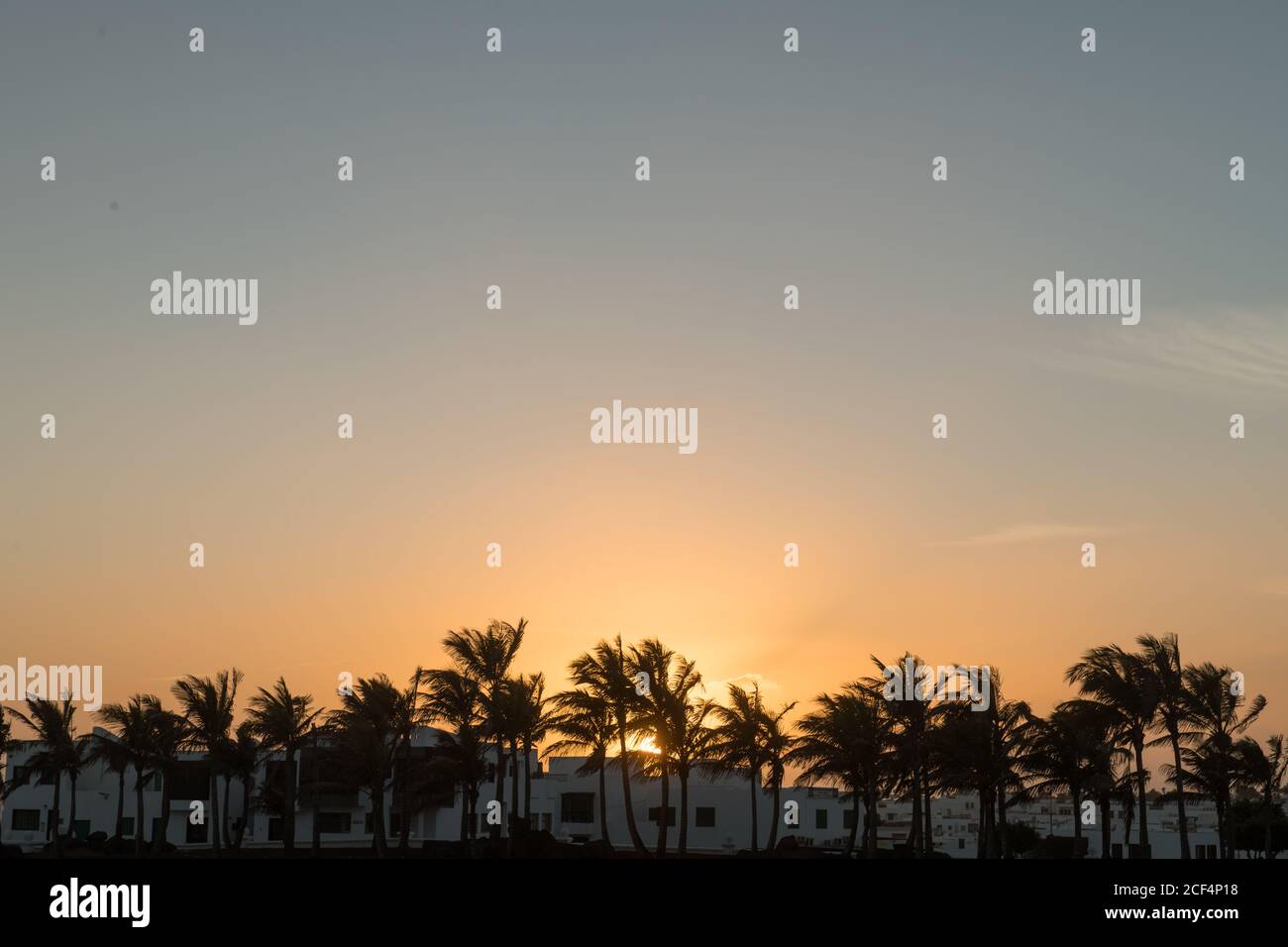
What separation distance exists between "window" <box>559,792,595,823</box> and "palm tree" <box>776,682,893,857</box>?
28588 mm

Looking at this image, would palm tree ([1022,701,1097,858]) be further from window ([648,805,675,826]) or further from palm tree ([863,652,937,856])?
window ([648,805,675,826])

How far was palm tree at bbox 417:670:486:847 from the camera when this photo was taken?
6731cm

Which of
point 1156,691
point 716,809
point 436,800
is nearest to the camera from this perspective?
point 1156,691

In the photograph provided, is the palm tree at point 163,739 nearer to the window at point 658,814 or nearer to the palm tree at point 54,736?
the palm tree at point 54,736

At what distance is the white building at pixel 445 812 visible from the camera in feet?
283

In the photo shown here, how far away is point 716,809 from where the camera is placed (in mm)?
95312

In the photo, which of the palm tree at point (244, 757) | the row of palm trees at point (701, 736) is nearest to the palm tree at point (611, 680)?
the row of palm trees at point (701, 736)

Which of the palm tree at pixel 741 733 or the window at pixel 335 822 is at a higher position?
the palm tree at pixel 741 733

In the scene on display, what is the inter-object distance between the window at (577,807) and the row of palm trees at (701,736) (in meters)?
20.0

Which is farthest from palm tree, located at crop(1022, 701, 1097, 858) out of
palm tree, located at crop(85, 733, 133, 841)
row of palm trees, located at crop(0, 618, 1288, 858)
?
palm tree, located at crop(85, 733, 133, 841)
